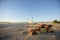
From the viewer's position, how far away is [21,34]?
1.93 metres

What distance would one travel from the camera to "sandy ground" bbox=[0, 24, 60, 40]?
190 centimetres

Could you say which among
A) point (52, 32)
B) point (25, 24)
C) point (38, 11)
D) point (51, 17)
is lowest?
point (52, 32)

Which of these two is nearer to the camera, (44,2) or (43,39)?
(43,39)

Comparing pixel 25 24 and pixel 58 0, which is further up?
pixel 58 0

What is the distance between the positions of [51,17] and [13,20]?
2.56ft

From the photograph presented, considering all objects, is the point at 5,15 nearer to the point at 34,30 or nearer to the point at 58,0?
the point at 34,30

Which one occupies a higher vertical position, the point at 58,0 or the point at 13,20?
the point at 58,0

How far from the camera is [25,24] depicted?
199 cm

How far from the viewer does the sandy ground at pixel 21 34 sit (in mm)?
1896

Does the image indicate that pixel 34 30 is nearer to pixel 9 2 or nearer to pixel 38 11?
pixel 38 11

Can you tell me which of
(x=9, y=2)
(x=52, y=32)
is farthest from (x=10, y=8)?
(x=52, y=32)

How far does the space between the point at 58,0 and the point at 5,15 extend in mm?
1140

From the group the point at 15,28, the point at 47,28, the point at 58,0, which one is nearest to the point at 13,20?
the point at 15,28

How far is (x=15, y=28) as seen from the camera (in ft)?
6.48
